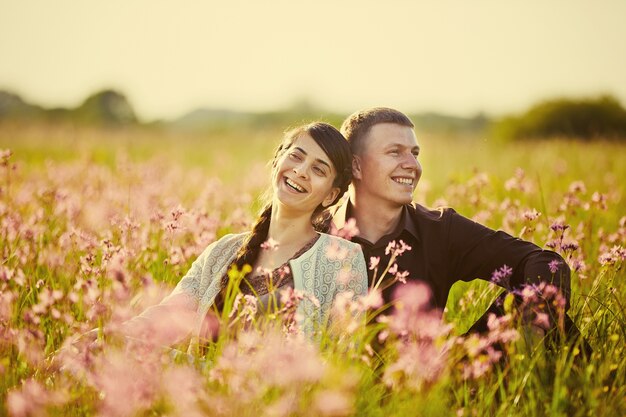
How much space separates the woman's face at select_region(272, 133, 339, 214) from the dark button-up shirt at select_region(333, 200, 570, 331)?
542 mm

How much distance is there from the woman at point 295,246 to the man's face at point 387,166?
0.35 meters

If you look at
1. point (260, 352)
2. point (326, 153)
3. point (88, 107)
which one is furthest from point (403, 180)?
point (88, 107)

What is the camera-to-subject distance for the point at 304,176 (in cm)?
383

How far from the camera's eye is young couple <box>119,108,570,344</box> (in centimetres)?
375

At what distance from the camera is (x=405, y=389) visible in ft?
8.91

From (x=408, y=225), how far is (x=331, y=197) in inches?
23.1

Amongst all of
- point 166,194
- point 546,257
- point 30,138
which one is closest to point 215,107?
point 30,138

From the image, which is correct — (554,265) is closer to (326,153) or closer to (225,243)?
(326,153)

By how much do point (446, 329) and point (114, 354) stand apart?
4.29ft

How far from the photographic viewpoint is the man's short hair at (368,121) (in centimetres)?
450

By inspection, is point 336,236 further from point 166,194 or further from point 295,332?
point 166,194

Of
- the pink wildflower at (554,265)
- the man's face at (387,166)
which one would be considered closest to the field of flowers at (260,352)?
the pink wildflower at (554,265)

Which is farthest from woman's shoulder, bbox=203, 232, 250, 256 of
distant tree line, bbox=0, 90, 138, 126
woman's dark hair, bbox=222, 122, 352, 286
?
distant tree line, bbox=0, 90, 138, 126

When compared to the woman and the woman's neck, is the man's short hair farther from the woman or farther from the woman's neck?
the woman's neck
